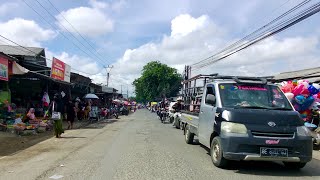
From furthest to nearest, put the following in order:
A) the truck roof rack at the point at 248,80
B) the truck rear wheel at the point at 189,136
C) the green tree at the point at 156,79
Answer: the green tree at the point at 156,79 → the truck rear wheel at the point at 189,136 → the truck roof rack at the point at 248,80

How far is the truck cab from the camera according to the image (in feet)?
24.6

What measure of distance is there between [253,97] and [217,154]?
5.45 feet

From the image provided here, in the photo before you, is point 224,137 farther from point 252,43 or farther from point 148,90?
point 148,90

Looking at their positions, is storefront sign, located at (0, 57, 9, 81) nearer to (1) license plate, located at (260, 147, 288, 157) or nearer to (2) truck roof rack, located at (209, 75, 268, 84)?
(2) truck roof rack, located at (209, 75, 268, 84)

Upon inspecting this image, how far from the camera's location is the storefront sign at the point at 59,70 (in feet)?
75.1

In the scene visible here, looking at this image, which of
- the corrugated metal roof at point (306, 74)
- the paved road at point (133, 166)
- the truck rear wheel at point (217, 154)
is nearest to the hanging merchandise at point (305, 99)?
the paved road at point (133, 166)

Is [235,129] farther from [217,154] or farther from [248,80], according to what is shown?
[248,80]

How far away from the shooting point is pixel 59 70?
24266 mm

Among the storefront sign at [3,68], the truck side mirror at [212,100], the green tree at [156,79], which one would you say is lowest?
the truck side mirror at [212,100]

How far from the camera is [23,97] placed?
948 inches

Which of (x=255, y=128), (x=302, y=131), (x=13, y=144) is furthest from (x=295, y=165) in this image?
(x=13, y=144)

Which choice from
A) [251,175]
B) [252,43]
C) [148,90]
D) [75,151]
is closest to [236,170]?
[251,175]

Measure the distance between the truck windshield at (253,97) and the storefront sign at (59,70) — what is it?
51.8 ft

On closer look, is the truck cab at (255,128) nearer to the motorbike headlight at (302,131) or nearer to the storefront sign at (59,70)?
the motorbike headlight at (302,131)
